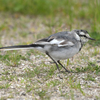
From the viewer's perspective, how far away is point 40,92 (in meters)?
4.10

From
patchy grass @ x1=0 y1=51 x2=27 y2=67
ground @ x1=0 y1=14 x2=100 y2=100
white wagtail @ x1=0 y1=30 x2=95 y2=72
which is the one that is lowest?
ground @ x1=0 y1=14 x2=100 y2=100

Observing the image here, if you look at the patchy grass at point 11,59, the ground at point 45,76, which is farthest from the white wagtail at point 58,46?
the patchy grass at point 11,59

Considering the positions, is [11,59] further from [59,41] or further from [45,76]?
[59,41]

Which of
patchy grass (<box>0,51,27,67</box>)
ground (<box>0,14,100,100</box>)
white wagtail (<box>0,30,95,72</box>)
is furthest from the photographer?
patchy grass (<box>0,51,27,67</box>)

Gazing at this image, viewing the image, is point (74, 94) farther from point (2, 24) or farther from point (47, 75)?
point (2, 24)

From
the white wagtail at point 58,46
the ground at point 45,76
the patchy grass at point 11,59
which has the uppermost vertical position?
the white wagtail at point 58,46

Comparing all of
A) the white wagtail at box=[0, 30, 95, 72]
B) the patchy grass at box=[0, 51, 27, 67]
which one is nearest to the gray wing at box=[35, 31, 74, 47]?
the white wagtail at box=[0, 30, 95, 72]

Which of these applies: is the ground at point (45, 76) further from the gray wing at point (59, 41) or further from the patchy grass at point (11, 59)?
the gray wing at point (59, 41)

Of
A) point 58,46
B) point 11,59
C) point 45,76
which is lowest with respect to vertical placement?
point 45,76

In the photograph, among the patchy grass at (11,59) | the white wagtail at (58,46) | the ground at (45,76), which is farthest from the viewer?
the patchy grass at (11,59)

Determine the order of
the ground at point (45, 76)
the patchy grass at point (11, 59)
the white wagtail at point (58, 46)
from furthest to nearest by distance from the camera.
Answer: the patchy grass at point (11, 59) < the white wagtail at point (58, 46) < the ground at point (45, 76)

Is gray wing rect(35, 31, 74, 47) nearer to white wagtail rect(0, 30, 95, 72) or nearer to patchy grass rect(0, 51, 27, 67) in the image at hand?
white wagtail rect(0, 30, 95, 72)

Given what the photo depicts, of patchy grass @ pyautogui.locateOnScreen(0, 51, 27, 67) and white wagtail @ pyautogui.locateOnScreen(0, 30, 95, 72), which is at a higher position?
white wagtail @ pyautogui.locateOnScreen(0, 30, 95, 72)

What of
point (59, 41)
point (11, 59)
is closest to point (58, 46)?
point (59, 41)
